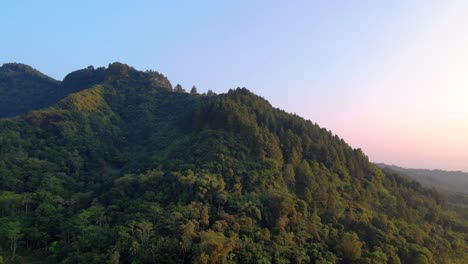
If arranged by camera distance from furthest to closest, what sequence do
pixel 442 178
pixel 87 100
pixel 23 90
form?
pixel 442 178, pixel 23 90, pixel 87 100

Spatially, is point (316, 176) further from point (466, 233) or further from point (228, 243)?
point (466, 233)

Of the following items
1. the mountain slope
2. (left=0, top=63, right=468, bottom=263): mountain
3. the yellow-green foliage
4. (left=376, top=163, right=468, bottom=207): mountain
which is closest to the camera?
(left=0, top=63, right=468, bottom=263): mountain

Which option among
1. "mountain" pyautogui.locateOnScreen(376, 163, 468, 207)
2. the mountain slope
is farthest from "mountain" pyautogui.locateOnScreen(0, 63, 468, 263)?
"mountain" pyautogui.locateOnScreen(376, 163, 468, 207)

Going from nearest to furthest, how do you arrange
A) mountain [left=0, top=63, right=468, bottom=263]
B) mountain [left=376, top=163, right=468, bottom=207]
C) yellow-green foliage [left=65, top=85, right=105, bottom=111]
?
1. mountain [left=0, top=63, right=468, bottom=263]
2. yellow-green foliage [left=65, top=85, right=105, bottom=111]
3. mountain [left=376, top=163, right=468, bottom=207]

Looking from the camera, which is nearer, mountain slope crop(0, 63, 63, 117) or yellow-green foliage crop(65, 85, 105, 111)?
yellow-green foliage crop(65, 85, 105, 111)

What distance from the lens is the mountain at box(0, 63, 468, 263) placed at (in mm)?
30578

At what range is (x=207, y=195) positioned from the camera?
A: 35312 mm

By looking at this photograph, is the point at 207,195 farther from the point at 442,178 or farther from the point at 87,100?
the point at 442,178

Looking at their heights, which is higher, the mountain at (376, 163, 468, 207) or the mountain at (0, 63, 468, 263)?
the mountain at (376, 163, 468, 207)

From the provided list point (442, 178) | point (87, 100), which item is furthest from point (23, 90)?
point (442, 178)

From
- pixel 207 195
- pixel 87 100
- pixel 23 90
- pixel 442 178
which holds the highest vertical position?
pixel 23 90

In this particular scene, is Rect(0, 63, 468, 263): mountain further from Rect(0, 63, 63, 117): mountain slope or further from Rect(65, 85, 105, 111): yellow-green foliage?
Rect(0, 63, 63, 117): mountain slope

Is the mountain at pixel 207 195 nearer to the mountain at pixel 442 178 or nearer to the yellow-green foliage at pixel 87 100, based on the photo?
the yellow-green foliage at pixel 87 100

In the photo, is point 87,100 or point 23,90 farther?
point 23,90
